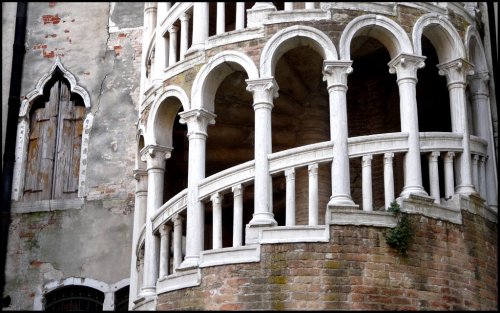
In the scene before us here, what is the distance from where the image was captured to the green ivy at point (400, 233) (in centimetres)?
1262

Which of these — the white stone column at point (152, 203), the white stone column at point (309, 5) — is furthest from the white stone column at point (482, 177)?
the white stone column at point (152, 203)

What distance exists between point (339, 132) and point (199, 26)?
2954 millimetres

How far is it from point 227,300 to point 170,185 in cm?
466

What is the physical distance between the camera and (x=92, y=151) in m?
18.5

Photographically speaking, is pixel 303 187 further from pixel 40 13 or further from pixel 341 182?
pixel 40 13

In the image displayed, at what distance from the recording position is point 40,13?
65.5 feet

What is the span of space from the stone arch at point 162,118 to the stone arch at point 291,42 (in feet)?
5.74

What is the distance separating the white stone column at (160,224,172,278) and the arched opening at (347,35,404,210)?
126 inches

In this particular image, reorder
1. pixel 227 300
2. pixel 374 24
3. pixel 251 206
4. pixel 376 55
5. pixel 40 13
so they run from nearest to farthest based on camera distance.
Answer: pixel 227 300
pixel 374 24
pixel 376 55
pixel 251 206
pixel 40 13

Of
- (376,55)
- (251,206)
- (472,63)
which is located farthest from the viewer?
(251,206)

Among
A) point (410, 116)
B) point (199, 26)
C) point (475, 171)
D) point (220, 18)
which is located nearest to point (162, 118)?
point (199, 26)

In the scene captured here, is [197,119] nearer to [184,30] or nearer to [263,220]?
[184,30]

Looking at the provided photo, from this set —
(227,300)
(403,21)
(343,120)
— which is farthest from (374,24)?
(227,300)

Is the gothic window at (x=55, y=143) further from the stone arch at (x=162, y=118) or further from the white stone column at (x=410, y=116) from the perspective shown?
the white stone column at (x=410, y=116)
